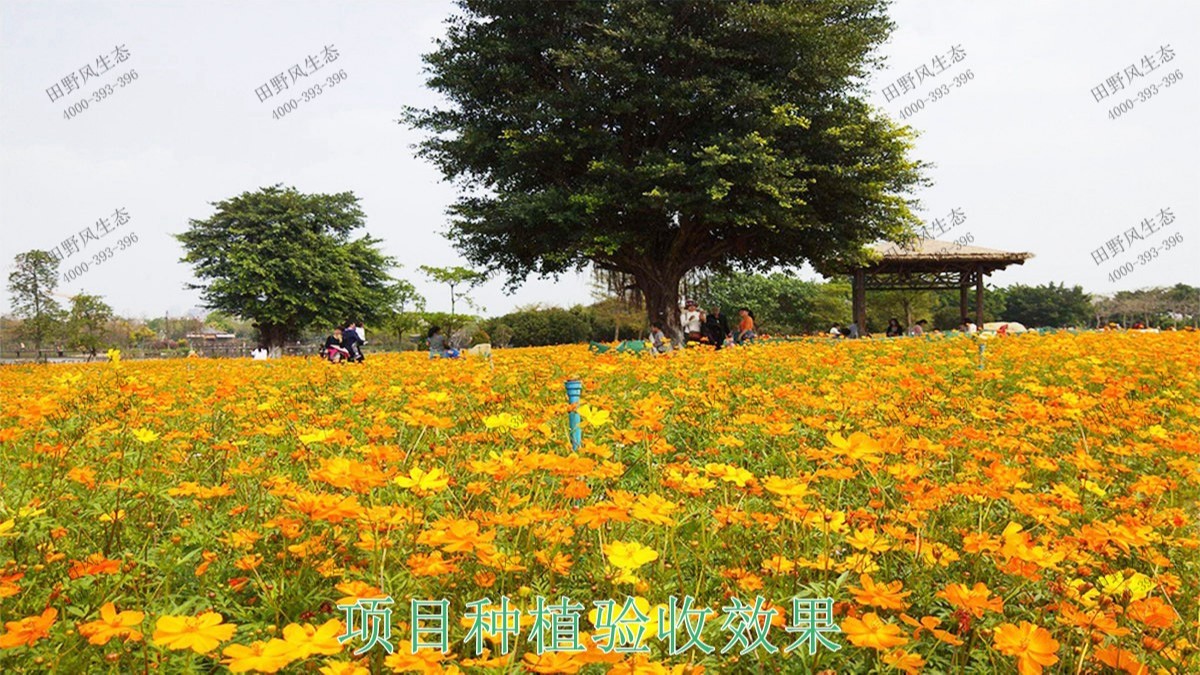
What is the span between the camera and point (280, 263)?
115ft

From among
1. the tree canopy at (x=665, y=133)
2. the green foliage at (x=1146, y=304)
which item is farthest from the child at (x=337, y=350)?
the green foliage at (x=1146, y=304)

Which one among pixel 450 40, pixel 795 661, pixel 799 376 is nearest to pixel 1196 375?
pixel 799 376

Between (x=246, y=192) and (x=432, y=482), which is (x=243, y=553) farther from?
(x=246, y=192)

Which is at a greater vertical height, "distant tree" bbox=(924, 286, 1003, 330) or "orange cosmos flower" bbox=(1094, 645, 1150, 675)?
"distant tree" bbox=(924, 286, 1003, 330)

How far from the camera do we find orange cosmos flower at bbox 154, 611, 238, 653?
1.10 m

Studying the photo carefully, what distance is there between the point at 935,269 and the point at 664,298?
28.3 ft

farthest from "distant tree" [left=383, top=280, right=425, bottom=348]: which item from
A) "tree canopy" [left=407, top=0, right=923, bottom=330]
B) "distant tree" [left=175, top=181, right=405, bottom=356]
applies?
"tree canopy" [left=407, top=0, right=923, bottom=330]

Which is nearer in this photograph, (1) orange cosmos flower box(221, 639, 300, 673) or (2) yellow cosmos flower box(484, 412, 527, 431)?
(1) orange cosmos flower box(221, 639, 300, 673)

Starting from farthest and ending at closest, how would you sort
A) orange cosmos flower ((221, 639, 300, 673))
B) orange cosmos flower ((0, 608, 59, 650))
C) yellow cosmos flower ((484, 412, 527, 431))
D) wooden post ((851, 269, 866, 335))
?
wooden post ((851, 269, 866, 335)), yellow cosmos flower ((484, 412, 527, 431)), orange cosmos flower ((0, 608, 59, 650)), orange cosmos flower ((221, 639, 300, 673))

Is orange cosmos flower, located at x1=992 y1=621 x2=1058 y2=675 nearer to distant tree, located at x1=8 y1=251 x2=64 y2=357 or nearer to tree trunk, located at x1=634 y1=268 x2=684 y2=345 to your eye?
tree trunk, located at x1=634 y1=268 x2=684 y2=345

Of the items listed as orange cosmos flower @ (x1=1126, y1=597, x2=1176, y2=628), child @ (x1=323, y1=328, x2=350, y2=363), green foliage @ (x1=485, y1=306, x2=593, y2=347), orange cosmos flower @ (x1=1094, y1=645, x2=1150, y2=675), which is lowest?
orange cosmos flower @ (x1=1094, y1=645, x2=1150, y2=675)

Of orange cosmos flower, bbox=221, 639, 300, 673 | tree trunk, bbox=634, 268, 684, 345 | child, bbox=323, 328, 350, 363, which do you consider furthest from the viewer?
tree trunk, bbox=634, 268, 684, 345

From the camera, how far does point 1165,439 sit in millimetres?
2572

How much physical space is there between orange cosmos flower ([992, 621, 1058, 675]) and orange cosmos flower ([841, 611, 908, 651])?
0.66 ft
